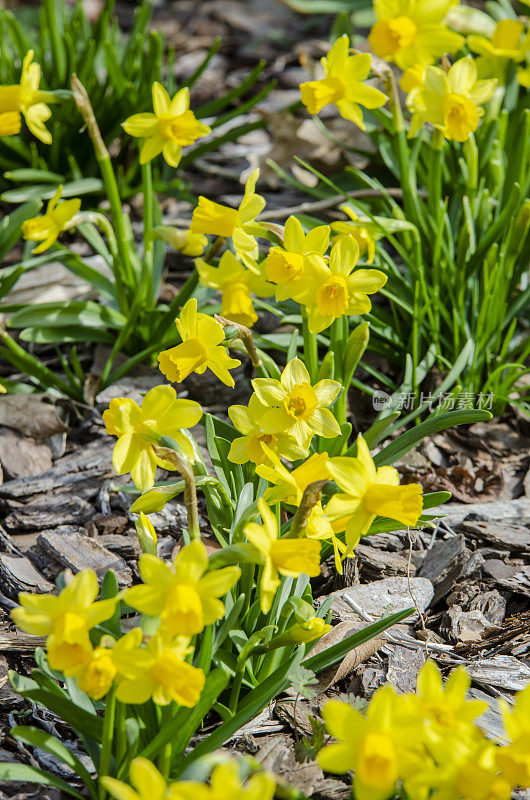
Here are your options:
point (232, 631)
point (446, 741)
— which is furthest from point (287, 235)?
point (446, 741)

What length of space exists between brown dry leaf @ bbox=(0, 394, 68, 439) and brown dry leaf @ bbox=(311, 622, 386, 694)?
Answer: 118 centimetres

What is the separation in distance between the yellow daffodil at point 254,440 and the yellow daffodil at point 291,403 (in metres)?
0.02

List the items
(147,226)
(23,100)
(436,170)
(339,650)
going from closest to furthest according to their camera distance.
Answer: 1. (339,650)
2. (23,100)
3. (436,170)
4. (147,226)

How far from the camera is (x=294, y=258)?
1.64 metres

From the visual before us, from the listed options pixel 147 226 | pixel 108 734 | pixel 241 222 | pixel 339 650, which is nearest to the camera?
pixel 108 734

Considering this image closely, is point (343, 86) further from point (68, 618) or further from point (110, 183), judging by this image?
point (68, 618)

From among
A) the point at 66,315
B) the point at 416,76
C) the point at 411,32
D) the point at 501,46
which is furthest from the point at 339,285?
the point at 501,46

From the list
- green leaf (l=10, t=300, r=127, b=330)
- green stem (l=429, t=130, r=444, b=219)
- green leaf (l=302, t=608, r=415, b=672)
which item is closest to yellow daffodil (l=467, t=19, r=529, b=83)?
green stem (l=429, t=130, r=444, b=219)

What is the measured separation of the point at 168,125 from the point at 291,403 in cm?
98

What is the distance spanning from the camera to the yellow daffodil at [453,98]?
2.07 meters

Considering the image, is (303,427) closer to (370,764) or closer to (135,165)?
(370,764)

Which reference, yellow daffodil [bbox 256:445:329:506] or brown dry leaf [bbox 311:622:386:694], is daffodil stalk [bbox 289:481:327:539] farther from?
brown dry leaf [bbox 311:622:386:694]

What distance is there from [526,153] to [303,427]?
4.96 feet

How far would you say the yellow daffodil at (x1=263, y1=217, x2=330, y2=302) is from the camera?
5.38 ft
